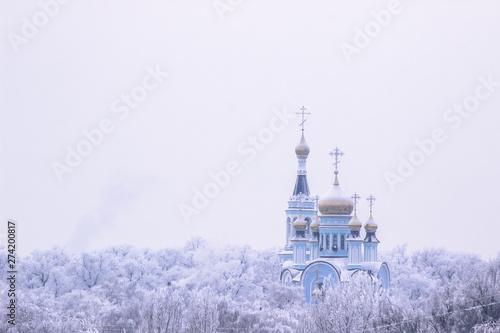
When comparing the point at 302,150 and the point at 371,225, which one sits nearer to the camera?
the point at 371,225

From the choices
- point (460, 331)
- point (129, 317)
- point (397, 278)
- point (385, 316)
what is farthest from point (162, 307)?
point (397, 278)

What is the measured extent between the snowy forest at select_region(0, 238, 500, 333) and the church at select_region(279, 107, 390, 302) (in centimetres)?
116

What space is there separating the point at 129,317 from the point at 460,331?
18.4 meters

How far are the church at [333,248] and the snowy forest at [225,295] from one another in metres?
1.16

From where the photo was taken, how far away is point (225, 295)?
67.8 m

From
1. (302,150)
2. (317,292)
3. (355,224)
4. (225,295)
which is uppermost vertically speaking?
(302,150)

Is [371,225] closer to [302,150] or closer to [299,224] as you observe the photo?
[299,224]

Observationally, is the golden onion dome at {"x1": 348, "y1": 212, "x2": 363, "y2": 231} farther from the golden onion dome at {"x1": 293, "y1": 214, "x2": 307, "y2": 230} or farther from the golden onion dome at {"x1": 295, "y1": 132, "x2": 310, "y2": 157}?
the golden onion dome at {"x1": 295, "y1": 132, "x2": 310, "y2": 157}

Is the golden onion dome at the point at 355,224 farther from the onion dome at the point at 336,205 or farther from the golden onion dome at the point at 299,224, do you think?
the golden onion dome at the point at 299,224

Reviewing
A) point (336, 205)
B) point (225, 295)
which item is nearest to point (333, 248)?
point (336, 205)

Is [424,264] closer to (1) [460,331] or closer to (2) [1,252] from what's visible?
(2) [1,252]

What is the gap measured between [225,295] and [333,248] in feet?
21.4

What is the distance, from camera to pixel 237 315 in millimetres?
55000

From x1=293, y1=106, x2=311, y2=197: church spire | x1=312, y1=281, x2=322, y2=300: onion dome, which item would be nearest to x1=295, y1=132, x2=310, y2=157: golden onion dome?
x1=293, y1=106, x2=311, y2=197: church spire
